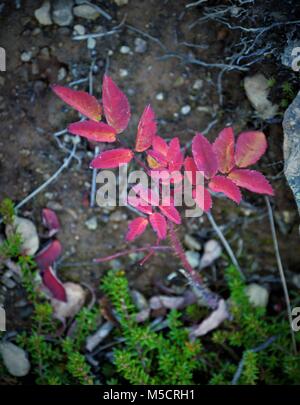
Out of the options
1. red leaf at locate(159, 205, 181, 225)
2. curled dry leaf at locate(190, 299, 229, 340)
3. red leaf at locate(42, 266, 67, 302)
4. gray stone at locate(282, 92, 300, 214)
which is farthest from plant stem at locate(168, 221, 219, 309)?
red leaf at locate(42, 266, 67, 302)

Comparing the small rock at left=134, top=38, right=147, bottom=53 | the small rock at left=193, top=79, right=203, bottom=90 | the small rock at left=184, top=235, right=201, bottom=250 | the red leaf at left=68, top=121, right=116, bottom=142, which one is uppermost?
the small rock at left=134, top=38, right=147, bottom=53

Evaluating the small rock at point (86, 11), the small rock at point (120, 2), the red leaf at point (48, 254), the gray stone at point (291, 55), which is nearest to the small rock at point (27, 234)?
the red leaf at point (48, 254)

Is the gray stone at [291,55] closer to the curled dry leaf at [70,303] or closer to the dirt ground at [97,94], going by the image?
the dirt ground at [97,94]

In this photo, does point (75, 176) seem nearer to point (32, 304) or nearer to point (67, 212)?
point (67, 212)

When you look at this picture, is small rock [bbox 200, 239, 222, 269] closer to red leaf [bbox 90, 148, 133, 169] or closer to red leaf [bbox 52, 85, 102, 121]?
red leaf [bbox 90, 148, 133, 169]

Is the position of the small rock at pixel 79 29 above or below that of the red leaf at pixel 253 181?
above

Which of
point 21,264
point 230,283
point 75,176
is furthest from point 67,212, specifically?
point 230,283
